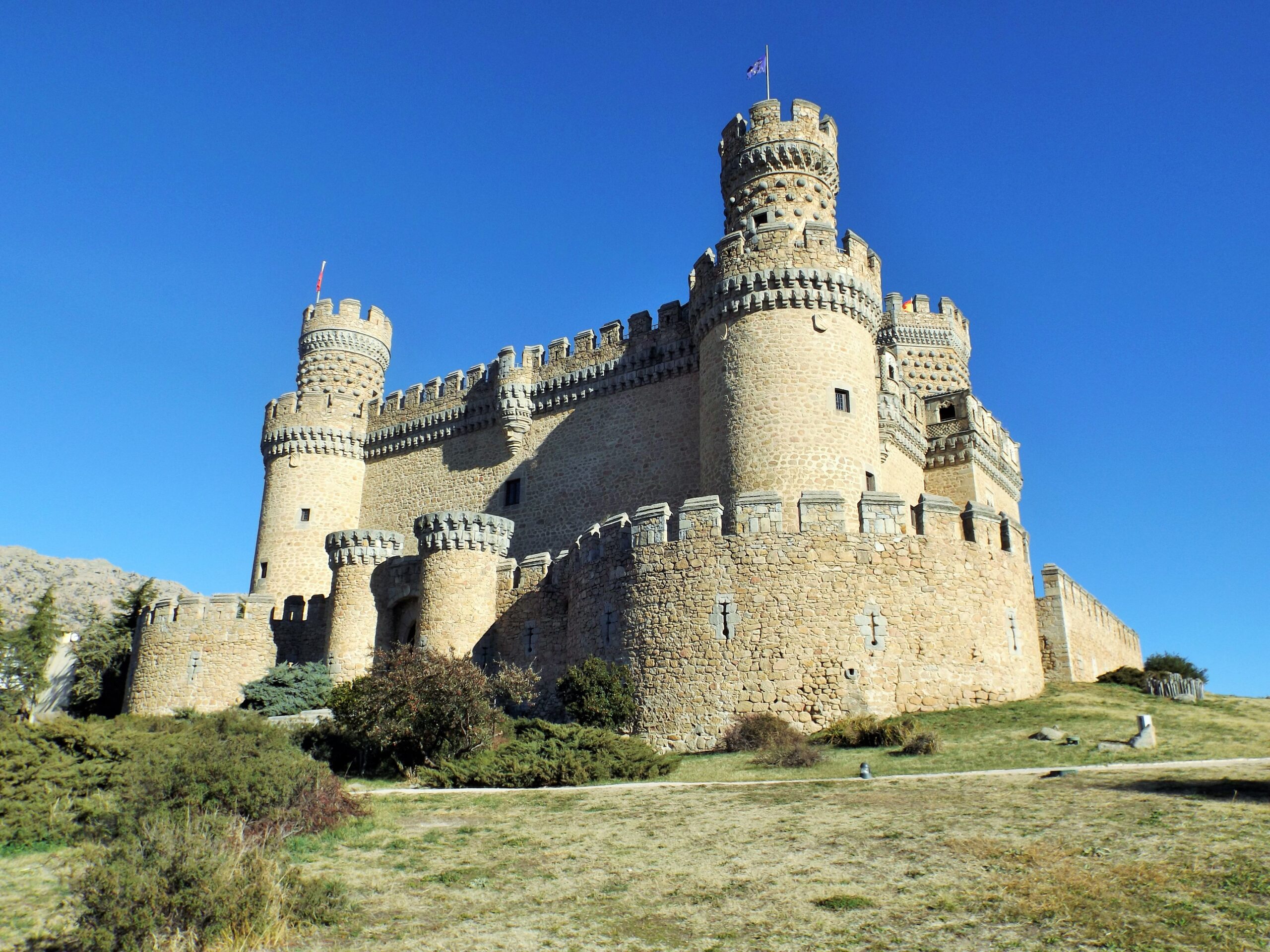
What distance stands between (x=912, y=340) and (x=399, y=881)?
2798cm

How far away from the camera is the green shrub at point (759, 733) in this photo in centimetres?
1596

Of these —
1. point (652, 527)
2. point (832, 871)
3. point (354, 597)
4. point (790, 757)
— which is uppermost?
point (652, 527)

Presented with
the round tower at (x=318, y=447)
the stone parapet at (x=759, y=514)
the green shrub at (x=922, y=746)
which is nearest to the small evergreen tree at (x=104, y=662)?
the round tower at (x=318, y=447)

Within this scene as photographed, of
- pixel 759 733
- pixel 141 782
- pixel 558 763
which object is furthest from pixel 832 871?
pixel 759 733

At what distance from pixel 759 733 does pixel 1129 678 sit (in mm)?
9356

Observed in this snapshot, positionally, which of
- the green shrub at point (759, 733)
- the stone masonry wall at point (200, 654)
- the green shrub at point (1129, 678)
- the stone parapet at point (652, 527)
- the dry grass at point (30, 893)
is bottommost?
the dry grass at point (30, 893)

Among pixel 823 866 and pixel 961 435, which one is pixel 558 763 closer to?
pixel 823 866

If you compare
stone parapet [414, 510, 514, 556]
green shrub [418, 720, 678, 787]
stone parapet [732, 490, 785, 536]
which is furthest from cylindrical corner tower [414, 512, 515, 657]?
stone parapet [732, 490, 785, 536]

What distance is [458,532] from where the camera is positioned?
968 inches

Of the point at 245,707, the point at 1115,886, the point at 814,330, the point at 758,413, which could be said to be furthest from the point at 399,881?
the point at 245,707

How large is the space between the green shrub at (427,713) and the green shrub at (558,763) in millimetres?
642

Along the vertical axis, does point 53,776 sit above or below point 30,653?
below

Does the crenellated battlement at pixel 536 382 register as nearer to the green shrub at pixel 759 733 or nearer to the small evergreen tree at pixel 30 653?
the green shrub at pixel 759 733

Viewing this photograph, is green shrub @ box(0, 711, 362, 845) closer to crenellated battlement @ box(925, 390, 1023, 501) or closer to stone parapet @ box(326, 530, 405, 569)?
stone parapet @ box(326, 530, 405, 569)
